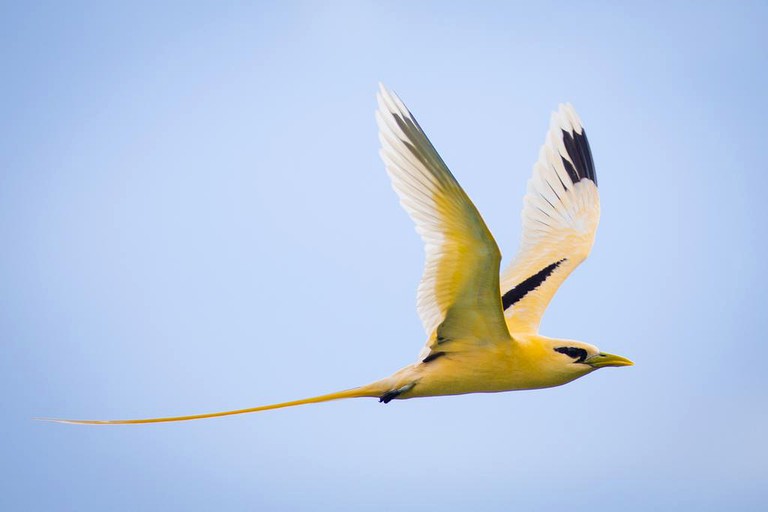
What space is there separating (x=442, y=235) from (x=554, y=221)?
3407 millimetres

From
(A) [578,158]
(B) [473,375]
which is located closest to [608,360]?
(B) [473,375]

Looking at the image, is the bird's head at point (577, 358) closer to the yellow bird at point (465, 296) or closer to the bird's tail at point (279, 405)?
the yellow bird at point (465, 296)

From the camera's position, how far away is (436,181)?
606 cm

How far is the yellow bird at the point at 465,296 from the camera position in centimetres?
606

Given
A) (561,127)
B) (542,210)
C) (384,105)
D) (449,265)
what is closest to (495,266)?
(449,265)

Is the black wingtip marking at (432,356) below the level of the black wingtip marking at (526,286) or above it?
below

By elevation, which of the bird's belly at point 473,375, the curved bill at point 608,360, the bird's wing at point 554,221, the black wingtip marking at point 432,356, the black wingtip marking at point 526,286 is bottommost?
the curved bill at point 608,360

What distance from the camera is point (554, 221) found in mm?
9375

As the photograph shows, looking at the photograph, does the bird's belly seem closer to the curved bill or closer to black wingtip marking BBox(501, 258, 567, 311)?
the curved bill

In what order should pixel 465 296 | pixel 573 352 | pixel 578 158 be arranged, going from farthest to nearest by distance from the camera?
pixel 578 158, pixel 573 352, pixel 465 296

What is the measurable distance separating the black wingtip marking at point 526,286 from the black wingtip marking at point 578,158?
1477 mm

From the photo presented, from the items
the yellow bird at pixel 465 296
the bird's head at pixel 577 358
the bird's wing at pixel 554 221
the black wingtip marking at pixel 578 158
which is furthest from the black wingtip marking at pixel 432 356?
the black wingtip marking at pixel 578 158

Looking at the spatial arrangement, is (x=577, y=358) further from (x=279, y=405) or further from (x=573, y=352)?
(x=279, y=405)

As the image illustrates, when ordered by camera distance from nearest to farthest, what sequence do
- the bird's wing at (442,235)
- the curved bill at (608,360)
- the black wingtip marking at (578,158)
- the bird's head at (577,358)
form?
1. the bird's wing at (442,235)
2. the bird's head at (577,358)
3. the curved bill at (608,360)
4. the black wingtip marking at (578,158)
